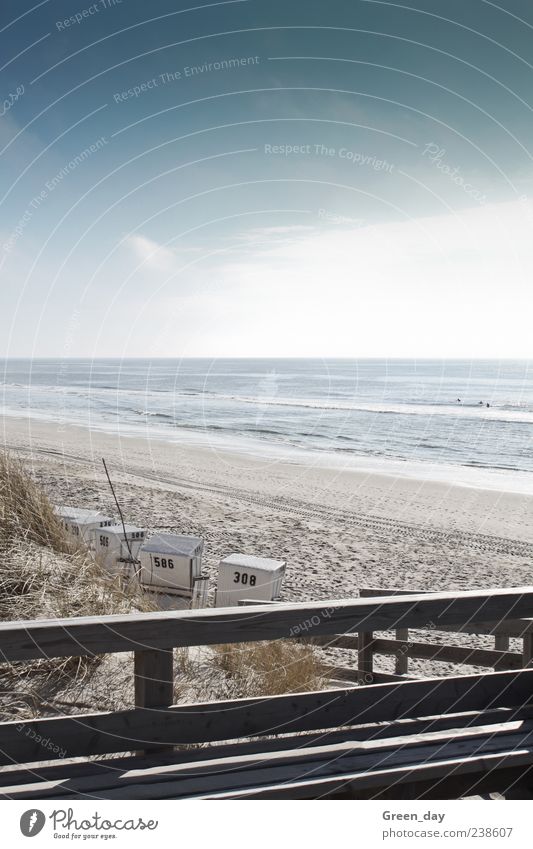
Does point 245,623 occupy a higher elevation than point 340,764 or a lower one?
higher

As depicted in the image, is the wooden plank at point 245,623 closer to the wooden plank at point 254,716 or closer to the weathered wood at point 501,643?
the wooden plank at point 254,716

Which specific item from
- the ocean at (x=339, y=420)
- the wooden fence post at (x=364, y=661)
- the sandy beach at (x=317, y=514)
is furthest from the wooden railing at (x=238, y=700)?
the ocean at (x=339, y=420)

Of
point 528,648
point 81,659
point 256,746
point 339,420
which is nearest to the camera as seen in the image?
point 256,746

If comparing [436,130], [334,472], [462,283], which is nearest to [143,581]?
[462,283]

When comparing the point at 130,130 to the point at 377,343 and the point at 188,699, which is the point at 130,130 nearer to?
the point at 377,343

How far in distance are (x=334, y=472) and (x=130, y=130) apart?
1704 centimetres

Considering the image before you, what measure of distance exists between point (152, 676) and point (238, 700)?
1.24 feet

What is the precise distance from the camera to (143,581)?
560cm

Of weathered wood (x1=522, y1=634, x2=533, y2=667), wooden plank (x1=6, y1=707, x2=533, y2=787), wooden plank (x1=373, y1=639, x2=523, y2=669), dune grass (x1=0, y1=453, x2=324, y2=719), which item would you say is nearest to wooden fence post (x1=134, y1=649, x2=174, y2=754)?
wooden plank (x1=6, y1=707, x2=533, y2=787)

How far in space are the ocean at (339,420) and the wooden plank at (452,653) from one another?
16.2 meters

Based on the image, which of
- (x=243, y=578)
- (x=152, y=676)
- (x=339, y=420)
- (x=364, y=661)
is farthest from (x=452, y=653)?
(x=339, y=420)
